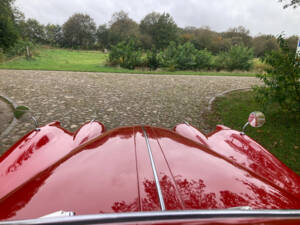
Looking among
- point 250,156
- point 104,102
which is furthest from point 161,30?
point 250,156

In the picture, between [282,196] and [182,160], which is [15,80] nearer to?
[182,160]

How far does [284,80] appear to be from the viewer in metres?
4.21

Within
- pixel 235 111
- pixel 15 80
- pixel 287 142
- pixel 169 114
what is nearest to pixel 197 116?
pixel 169 114

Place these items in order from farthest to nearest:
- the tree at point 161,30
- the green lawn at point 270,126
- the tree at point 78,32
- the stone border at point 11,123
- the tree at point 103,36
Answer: the tree at point 78,32
the tree at point 103,36
the tree at point 161,30
the stone border at point 11,123
the green lawn at point 270,126

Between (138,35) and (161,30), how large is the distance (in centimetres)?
448

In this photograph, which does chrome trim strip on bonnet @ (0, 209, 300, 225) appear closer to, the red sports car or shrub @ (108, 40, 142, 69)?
the red sports car

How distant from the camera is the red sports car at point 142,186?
0.95m

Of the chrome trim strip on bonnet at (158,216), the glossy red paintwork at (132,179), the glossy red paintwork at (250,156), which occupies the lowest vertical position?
the glossy red paintwork at (250,156)

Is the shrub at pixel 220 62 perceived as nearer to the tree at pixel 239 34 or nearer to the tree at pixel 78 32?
the tree at pixel 239 34

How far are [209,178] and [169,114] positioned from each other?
420cm

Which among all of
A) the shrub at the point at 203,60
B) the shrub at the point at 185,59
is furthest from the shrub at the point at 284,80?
the shrub at the point at 203,60

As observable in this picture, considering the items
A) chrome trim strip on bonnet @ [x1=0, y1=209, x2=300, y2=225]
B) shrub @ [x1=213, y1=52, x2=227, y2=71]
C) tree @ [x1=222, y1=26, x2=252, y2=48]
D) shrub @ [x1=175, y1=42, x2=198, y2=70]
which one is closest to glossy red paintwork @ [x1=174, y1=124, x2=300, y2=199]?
chrome trim strip on bonnet @ [x1=0, y1=209, x2=300, y2=225]

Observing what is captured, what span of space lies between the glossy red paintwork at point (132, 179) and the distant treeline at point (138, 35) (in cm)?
2655

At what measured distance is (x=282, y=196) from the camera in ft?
4.39
